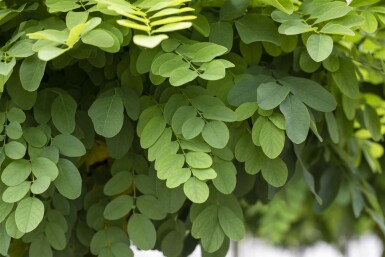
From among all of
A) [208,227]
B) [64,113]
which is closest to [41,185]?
[64,113]

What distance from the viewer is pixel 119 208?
3.02 feet

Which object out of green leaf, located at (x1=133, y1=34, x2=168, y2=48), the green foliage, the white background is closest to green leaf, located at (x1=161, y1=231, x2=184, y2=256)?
the green foliage

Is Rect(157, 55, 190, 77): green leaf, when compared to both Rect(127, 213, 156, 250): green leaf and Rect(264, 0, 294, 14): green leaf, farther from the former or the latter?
Rect(127, 213, 156, 250): green leaf

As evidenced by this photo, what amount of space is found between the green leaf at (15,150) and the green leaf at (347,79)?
0.45 meters

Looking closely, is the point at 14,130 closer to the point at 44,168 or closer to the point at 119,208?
the point at 44,168

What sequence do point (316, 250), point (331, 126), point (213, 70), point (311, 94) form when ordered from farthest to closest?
point (316, 250), point (331, 126), point (311, 94), point (213, 70)

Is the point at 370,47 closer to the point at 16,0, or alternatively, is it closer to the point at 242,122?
the point at 242,122

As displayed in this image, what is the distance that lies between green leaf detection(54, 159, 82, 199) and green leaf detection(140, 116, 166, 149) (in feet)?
0.31

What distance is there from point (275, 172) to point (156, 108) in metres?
0.18

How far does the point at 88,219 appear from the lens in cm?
96

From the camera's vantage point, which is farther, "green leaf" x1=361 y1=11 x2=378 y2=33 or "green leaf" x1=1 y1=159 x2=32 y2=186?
"green leaf" x1=361 y1=11 x2=378 y2=33

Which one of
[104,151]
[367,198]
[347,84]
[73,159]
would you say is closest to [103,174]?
[104,151]

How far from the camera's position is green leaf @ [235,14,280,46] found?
0.87m

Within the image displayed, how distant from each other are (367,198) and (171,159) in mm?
652
